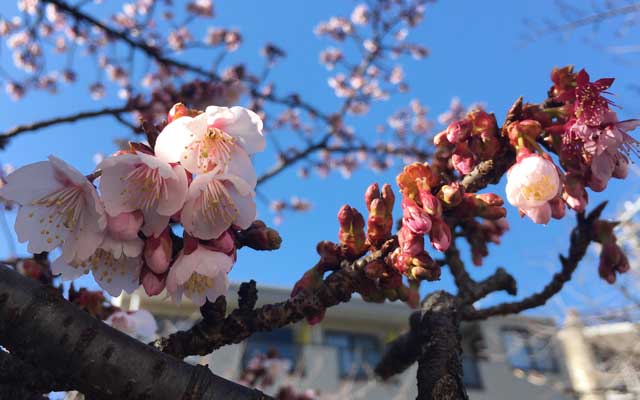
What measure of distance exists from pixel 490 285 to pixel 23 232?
146 centimetres

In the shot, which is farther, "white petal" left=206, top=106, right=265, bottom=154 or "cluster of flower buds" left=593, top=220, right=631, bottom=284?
"cluster of flower buds" left=593, top=220, right=631, bottom=284

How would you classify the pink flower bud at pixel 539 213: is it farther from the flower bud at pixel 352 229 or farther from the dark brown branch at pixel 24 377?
the dark brown branch at pixel 24 377

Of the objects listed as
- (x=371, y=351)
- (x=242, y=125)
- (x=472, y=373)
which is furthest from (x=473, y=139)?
(x=472, y=373)

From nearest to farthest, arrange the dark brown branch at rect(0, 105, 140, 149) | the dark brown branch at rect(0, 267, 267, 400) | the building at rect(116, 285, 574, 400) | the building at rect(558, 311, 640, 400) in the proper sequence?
the dark brown branch at rect(0, 267, 267, 400), the dark brown branch at rect(0, 105, 140, 149), the building at rect(558, 311, 640, 400), the building at rect(116, 285, 574, 400)

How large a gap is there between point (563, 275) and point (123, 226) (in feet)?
5.06

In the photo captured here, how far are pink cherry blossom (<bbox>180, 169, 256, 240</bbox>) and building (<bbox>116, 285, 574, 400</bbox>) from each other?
9292mm

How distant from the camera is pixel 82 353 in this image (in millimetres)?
954

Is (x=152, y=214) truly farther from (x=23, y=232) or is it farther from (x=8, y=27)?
(x=8, y=27)

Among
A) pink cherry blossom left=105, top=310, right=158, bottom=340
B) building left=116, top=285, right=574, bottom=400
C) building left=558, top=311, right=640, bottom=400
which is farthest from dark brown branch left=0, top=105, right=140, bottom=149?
building left=116, top=285, right=574, bottom=400

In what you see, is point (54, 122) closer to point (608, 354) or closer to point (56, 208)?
point (56, 208)

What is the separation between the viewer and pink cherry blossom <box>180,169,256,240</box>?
3.43 ft

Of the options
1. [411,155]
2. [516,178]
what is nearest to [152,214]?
[516,178]

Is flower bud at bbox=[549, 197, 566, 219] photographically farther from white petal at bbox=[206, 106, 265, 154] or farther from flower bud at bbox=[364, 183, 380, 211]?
white petal at bbox=[206, 106, 265, 154]

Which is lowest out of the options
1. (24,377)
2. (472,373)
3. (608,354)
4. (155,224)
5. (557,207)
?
(24,377)
